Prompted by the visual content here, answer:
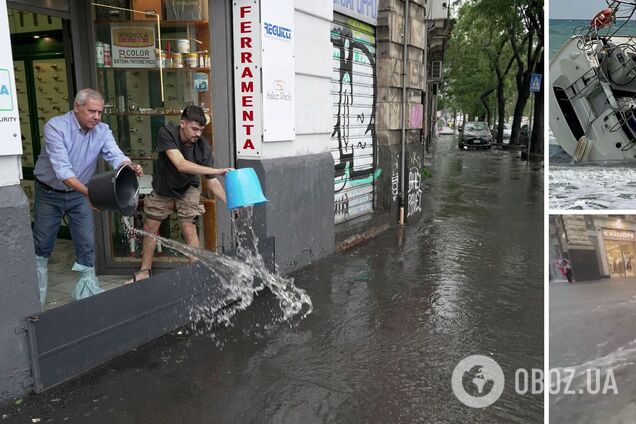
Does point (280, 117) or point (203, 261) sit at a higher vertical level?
point (280, 117)

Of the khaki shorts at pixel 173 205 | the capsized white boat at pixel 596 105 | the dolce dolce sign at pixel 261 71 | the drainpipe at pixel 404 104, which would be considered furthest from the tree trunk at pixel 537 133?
the khaki shorts at pixel 173 205

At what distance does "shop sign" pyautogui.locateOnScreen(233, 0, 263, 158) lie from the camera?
5336 mm

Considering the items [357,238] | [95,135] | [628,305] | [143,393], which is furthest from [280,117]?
[628,305]

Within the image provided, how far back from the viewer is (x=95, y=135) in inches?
170

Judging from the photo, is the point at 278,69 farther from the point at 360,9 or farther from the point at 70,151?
the point at 360,9

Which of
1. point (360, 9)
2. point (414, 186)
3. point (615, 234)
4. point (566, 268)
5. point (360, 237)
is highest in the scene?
point (360, 9)

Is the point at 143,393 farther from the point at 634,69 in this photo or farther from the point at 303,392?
the point at 634,69

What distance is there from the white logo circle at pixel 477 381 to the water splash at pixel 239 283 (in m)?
1.53

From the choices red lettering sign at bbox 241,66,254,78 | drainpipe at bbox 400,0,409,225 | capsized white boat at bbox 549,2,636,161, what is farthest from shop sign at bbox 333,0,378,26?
capsized white boat at bbox 549,2,636,161

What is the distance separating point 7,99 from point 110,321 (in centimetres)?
160

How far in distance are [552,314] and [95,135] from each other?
3.61 meters

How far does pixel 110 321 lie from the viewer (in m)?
3.99

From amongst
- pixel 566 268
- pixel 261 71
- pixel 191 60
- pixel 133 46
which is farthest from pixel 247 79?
pixel 566 268

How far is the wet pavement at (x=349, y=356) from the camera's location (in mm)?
3404
